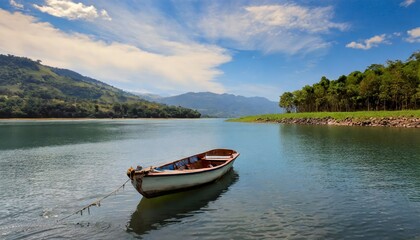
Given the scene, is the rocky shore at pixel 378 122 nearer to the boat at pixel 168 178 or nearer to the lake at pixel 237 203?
the lake at pixel 237 203

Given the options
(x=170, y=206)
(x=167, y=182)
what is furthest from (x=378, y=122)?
(x=170, y=206)

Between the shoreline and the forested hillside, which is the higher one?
the forested hillside

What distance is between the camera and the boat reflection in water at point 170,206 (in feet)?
56.9

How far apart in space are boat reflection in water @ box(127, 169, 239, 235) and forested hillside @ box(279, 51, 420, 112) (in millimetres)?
106878

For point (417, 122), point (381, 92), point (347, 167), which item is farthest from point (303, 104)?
point (347, 167)

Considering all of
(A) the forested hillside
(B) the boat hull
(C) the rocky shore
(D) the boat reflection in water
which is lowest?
(D) the boat reflection in water

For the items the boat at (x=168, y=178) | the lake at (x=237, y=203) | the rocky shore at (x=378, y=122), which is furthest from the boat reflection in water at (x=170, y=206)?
the rocky shore at (x=378, y=122)

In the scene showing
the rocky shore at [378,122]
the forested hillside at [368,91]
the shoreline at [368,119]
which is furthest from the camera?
the forested hillside at [368,91]

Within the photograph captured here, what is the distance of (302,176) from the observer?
28.9m

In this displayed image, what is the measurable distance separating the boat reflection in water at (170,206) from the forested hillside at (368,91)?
106878 mm

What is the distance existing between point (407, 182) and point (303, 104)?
154 metres

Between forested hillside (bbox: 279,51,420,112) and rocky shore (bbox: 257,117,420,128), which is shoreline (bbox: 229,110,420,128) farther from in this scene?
forested hillside (bbox: 279,51,420,112)

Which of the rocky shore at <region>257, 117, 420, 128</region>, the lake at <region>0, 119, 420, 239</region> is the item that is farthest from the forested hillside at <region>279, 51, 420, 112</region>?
the lake at <region>0, 119, 420, 239</region>

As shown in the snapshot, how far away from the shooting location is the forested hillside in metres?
112
